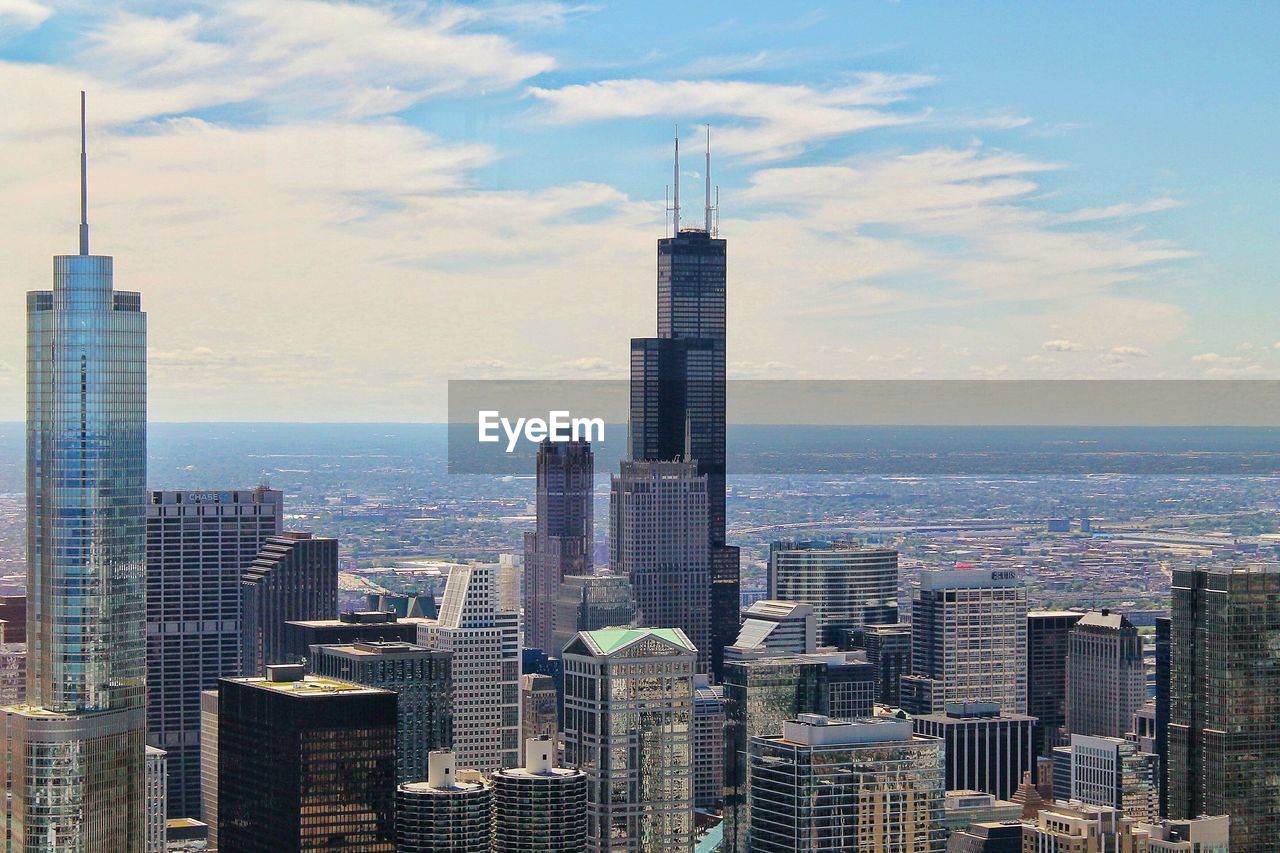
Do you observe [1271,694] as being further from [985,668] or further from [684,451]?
[684,451]

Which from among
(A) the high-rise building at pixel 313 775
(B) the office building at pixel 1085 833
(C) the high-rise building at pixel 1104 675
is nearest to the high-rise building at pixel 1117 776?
(B) the office building at pixel 1085 833

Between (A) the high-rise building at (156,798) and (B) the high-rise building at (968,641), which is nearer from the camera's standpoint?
(A) the high-rise building at (156,798)

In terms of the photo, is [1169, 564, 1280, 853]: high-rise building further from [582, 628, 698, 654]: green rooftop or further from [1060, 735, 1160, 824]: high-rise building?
[582, 628, 698, 654]: green rooftop

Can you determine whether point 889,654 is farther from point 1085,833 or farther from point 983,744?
point 1085,833

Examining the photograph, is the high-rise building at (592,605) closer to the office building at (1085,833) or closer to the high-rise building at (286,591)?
the high-rise building at (286,591)

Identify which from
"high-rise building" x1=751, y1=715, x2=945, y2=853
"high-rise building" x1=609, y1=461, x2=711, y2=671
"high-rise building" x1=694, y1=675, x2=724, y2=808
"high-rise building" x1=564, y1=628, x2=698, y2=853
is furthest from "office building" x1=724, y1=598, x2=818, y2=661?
"high-rise building" x1=751, y1=715, x2=945, y2=853

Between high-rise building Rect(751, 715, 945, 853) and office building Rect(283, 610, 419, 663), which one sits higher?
office building Rect(283, 610, 419, 663)
